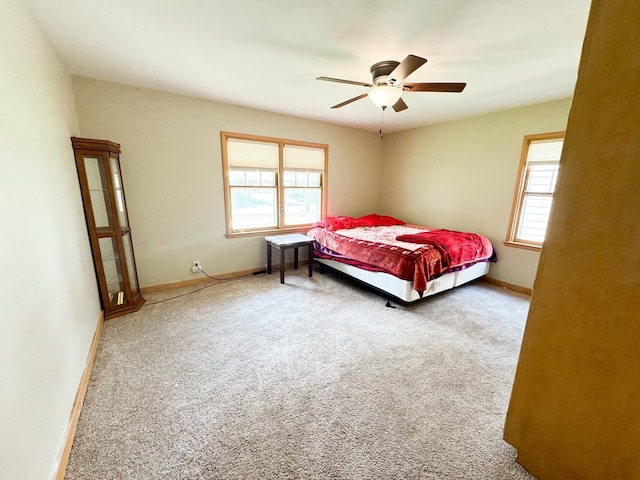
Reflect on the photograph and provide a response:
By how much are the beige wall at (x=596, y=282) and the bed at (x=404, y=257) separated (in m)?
1.51

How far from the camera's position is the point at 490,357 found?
6.63 ft

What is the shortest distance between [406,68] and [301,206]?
8.91 feet

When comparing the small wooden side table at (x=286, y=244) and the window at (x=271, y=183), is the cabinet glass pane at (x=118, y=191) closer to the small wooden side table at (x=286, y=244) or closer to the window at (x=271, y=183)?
the window at (x=271, y=183)

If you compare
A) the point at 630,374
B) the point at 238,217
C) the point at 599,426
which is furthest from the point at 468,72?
the point at 238,217

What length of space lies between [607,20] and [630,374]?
123 centimetres

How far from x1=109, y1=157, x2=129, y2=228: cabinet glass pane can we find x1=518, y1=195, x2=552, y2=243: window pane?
15.6 feet

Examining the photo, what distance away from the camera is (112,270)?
2.58 meters

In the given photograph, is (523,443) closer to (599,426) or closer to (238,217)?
(599,426)

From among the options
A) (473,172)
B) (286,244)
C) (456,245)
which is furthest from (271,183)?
(473,172)

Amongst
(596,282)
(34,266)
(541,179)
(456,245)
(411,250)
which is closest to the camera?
(596,282)

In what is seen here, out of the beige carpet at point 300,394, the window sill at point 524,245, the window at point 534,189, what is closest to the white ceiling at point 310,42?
the window at point 534,189

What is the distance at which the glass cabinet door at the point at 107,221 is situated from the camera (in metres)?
2.30

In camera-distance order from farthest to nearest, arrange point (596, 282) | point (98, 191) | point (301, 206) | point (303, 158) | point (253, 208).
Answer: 1. point (301, 206)
2. point (303, 158)
3. point (253, 208)
4. point (98, 191)
5. point (596, 282)

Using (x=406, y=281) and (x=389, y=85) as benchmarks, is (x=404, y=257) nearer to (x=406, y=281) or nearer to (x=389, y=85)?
(x=406, y=281)
